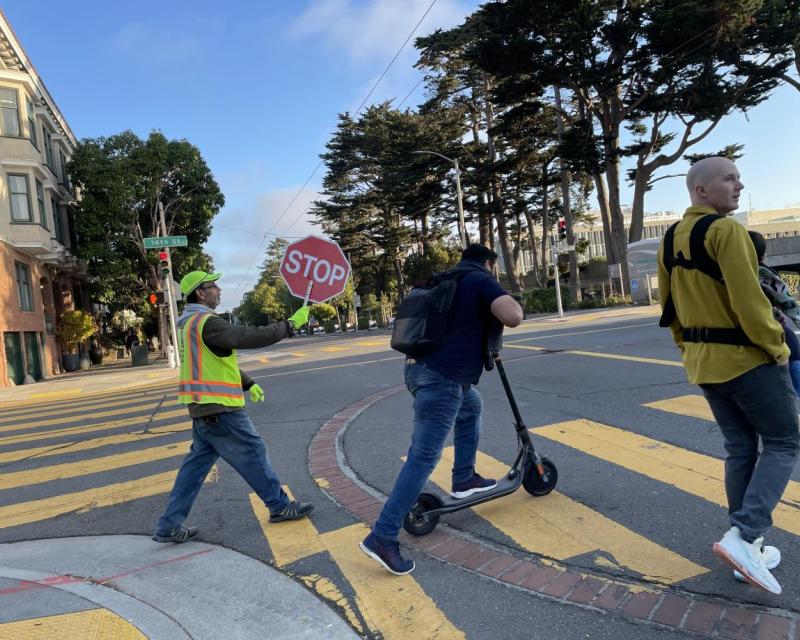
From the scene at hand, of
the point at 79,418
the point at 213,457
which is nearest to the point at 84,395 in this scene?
the point at 79,418

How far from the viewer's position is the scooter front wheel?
3.58m

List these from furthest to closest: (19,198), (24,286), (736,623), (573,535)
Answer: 1. (24,286)
2. (19,198)
3. (573,535)
4. (736,623)

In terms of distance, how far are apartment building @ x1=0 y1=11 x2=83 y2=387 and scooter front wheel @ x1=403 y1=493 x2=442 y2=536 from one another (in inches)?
847

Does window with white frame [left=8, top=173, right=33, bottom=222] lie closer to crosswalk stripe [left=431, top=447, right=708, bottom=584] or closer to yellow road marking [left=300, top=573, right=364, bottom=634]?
yellow road marking [left=300, top=573, right=364, bottom=634]

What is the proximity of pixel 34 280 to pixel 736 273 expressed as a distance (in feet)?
92.6

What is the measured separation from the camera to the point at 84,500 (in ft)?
17.1

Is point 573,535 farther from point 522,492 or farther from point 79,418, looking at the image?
point 79,418

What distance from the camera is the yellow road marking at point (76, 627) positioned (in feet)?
9.09

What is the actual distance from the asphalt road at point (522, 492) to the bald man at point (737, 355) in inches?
12.7

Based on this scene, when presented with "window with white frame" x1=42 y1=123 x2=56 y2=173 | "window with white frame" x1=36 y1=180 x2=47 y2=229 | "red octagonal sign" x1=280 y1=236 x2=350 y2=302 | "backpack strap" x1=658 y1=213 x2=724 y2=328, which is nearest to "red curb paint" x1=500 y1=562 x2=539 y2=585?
"backpack strap" x1=658 y1=213 x2=724 y2=328

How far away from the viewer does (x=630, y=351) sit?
11000mm

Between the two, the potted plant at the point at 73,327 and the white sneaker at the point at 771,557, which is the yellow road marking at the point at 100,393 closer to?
the potted plant at the point at 73,327

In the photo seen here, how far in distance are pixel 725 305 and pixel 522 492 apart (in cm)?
210

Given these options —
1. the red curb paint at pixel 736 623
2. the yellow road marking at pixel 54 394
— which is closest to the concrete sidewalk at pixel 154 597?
the red curb paint at pixel 736 623
